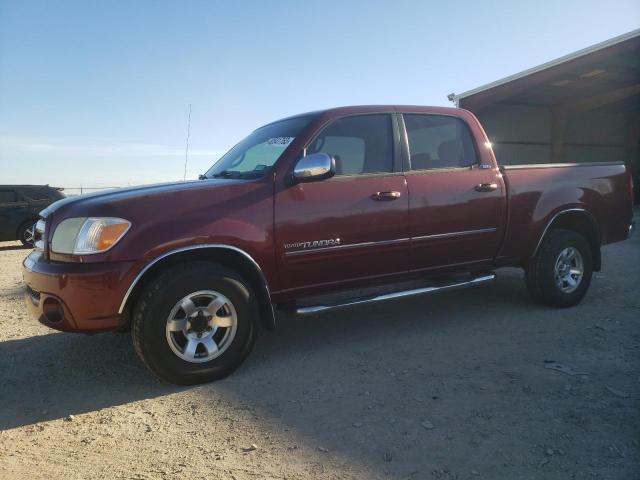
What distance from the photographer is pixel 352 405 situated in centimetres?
288

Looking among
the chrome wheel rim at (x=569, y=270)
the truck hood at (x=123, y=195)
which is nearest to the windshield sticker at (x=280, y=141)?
the truck hood at (x=123, y=195)

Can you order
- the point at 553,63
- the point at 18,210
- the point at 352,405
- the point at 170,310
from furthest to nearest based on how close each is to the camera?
the point at 553,63 < the point at 18,210 < the point at 170,310 < the point at 352,405

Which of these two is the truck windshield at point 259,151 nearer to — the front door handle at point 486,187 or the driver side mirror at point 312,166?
the driver side mirror at point 312,166

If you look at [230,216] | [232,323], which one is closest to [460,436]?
[232,323]

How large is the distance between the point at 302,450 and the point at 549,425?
4.33ft

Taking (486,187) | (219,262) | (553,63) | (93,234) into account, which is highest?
(553,63)

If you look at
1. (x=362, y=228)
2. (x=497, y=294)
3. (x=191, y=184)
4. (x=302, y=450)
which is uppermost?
(x=191, y=184)

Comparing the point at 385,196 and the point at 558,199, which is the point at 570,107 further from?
the point at 385,196

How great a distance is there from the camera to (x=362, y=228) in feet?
12.3

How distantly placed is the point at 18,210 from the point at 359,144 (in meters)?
10.8

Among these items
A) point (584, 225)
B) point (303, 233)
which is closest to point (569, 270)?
point (584, 225)

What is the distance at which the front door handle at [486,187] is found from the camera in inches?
170

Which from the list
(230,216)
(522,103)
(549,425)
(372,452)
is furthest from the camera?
(522,103)

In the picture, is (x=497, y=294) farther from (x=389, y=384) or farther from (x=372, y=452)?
(x=372, y=452)
